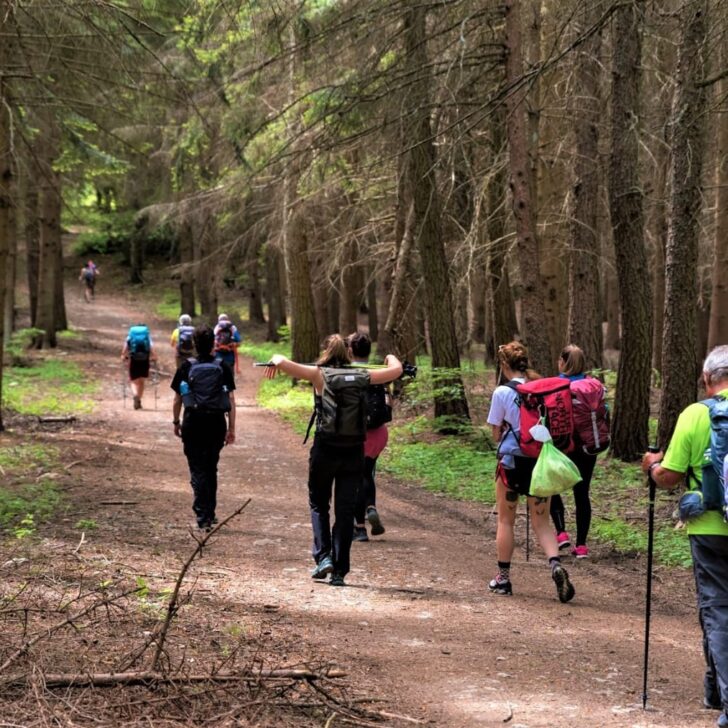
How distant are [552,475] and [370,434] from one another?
2.26 meters

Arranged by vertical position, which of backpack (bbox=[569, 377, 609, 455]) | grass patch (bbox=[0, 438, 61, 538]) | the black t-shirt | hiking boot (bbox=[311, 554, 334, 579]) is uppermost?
the black t-shirt

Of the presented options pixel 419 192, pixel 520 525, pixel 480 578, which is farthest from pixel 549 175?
pixel 480 578

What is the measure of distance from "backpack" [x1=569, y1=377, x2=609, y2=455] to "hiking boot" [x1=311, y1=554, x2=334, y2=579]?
7.85ft

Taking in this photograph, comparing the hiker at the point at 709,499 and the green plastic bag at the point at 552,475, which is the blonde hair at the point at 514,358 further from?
the hiker at the point at 709,499

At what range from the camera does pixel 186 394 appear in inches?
336

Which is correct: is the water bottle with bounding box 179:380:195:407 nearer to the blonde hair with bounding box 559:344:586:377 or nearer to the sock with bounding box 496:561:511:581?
the sock with bounding box 496:561:511:581

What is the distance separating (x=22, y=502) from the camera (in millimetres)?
9062

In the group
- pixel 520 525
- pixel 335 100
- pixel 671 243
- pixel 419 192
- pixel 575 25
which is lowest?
pixel 520 525

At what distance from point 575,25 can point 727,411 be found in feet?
29.4

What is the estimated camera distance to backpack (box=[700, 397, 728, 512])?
4242 mm

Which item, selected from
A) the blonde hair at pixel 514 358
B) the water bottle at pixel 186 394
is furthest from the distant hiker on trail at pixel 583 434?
the water bottle at pixel 186 394

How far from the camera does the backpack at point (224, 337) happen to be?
16188 mm

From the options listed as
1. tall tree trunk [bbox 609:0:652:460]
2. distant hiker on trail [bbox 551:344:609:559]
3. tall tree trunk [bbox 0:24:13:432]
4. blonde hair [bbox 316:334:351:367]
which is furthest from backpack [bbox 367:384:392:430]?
tall tree trunk [bbox 0:24:13:432]

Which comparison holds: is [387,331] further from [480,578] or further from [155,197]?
[155,197]
